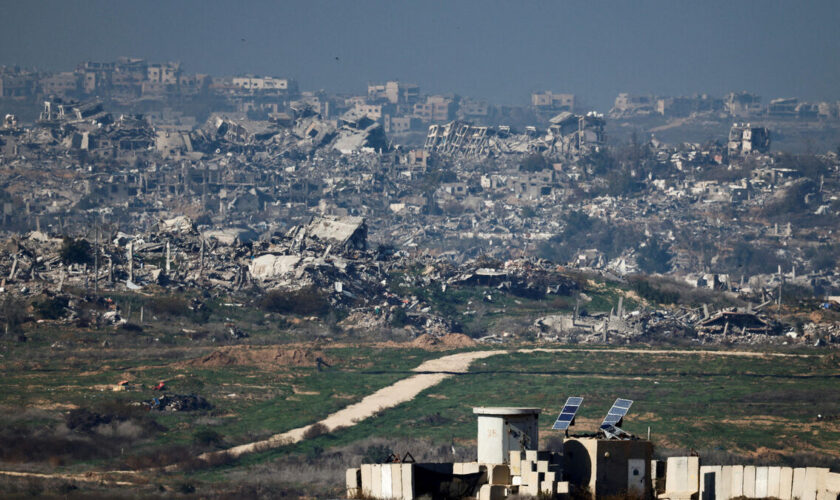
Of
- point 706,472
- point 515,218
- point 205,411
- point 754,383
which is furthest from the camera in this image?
point 515,218

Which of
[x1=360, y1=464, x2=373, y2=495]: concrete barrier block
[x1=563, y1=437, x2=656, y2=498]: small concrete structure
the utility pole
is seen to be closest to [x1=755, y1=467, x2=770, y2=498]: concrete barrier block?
[x1=563, y1=437, x2=656, y2=498]: small concrete structure

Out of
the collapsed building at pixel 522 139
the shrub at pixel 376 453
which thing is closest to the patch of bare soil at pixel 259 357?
→ the shrub at pixel 376 453

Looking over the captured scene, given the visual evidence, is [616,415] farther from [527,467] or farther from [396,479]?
Answer: [396,479]

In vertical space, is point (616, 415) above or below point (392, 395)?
above

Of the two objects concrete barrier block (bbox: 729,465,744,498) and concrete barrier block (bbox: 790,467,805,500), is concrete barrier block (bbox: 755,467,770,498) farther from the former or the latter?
concrete barrier block (bbox: 790,467,805,500)

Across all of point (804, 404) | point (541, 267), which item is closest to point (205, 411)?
point (804, 404)

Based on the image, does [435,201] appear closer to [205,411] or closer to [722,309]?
[722,309]

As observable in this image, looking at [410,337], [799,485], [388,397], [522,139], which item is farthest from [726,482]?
[522,139]
